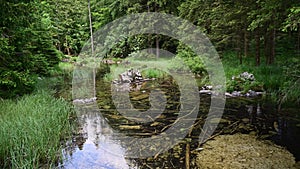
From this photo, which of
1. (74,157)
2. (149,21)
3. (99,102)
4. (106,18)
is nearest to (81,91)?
(99,102)

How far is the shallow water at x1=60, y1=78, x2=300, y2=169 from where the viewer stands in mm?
4035

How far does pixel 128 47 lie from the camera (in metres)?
20.5

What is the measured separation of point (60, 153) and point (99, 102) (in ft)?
13.1

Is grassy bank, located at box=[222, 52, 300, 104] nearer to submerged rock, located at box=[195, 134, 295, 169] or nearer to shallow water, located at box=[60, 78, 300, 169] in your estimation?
shallow water, located at box=[60, 78, 300, 169]

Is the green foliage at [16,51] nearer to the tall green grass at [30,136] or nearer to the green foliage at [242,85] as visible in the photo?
the tall green grass at [30,136]

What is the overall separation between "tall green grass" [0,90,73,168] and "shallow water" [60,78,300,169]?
0.30 m

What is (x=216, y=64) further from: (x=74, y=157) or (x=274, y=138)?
(x=74, y=157)

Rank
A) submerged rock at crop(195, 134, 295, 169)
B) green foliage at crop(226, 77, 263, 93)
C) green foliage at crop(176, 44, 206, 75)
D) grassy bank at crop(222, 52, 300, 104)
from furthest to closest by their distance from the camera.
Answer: green foliage at crop(176, 44, 206, 75) → green foliage at crop(226, 77, 263, 93) → grassy bank at crop(222, 52, 300, 104) → submerged rock at crop(195, 134, 295, 169)

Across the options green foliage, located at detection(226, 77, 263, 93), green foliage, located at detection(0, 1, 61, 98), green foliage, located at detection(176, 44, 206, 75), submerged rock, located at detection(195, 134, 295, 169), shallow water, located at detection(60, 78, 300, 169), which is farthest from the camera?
green foliage, located at detection(176, 44, 206, 75)

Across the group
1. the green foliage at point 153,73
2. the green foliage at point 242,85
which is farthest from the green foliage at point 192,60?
the green foliage at point 242,85

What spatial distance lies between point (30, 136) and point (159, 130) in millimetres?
2497

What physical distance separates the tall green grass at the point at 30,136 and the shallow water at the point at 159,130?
0.30m

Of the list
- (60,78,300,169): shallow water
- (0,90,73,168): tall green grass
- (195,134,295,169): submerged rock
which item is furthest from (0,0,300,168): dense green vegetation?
(195,134,295,169): submerged rock

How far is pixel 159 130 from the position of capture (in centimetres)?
541
